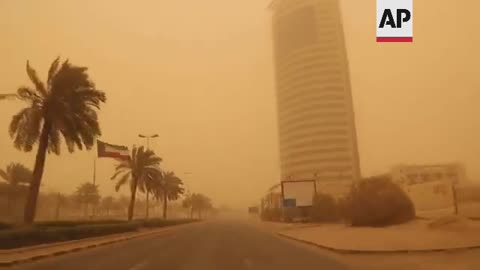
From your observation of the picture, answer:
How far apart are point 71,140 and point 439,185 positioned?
72583 millimetres

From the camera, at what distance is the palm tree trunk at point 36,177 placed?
31953mm

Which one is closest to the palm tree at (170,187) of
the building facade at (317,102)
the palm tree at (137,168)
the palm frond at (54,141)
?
the palm tree at (137,168)

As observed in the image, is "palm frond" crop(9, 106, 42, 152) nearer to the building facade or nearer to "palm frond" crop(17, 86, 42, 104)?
"palm frond" crop(17, 86, 42, 104)

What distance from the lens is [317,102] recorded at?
169500mm

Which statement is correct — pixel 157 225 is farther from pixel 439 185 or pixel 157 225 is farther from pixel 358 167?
pixel 358 167

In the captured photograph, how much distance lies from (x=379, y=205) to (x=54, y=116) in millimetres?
30421

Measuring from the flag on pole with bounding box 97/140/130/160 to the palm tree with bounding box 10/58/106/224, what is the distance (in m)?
11.4

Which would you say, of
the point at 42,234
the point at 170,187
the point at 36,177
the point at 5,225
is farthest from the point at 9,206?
the point at 42,234

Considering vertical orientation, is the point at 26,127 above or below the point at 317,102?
below

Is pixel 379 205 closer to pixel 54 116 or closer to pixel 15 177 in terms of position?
pixel 54 116

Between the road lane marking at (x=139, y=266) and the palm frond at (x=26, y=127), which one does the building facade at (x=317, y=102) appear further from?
the road lane marking at (x=139, y=266)

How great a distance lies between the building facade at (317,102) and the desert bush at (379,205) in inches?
4589

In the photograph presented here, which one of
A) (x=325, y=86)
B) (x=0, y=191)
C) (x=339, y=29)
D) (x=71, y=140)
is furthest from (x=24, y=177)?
(x=339, y=29)

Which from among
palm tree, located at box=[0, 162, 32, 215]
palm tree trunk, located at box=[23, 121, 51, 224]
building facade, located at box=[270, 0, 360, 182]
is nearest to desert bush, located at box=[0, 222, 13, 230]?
palm tree trunk, located at box=[23, 121, 51, 224]
